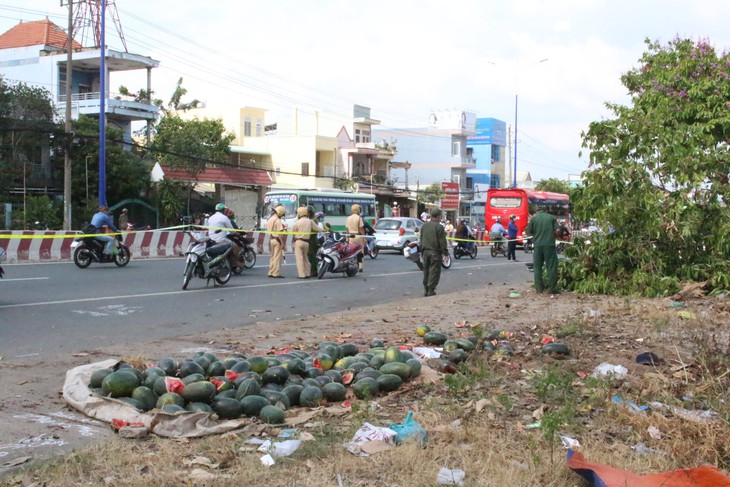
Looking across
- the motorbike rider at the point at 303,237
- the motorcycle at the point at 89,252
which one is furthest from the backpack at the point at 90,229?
the motorbike rider at the point at 303,237

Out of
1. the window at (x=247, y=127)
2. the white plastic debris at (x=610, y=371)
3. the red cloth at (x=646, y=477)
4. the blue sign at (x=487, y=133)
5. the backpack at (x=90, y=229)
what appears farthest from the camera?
the blue sign at (x=487, y=133)

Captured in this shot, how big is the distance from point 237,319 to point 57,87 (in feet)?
126

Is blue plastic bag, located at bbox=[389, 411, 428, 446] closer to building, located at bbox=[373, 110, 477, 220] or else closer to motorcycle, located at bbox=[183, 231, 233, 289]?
motorcycle, located at bbox=[183, 231, 233, 289]

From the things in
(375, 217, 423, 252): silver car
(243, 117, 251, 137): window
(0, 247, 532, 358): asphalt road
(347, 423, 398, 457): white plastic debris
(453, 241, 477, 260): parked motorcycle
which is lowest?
(0, 247, 532, 358): asphalt road

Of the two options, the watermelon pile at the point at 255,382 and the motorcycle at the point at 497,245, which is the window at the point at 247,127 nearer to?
the motorcycle at the point at 497,245

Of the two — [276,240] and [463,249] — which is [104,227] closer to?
[276,240]

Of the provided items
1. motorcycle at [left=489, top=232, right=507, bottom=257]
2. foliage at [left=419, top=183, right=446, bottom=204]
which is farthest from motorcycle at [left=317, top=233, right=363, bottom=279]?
foliage at [left=419, top=183, right=446, bottom=204]

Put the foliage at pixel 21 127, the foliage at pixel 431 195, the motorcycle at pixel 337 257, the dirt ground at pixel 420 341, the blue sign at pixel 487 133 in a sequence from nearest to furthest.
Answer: the dirt ground at pixel 420 341
the motorcycle at pixel 337 257
the foliage at pixel 21 127
the foliage at pixel 431 195
the blue sign at pixel 487 133

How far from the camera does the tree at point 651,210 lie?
45.5ft

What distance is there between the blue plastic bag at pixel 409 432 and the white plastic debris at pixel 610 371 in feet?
6.51

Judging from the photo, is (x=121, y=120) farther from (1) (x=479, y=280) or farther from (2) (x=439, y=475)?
(2) (x=439, y=475)

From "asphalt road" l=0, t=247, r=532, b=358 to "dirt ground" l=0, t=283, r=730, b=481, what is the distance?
985 millimetres

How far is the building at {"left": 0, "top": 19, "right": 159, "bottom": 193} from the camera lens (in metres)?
43.7

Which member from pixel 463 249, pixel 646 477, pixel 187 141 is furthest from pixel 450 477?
pixel 187 141
